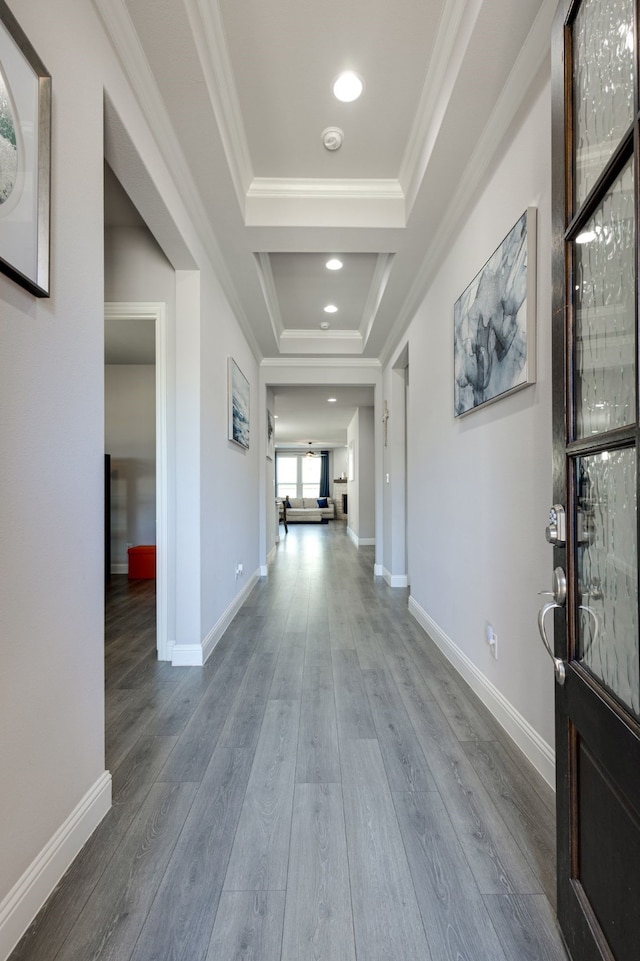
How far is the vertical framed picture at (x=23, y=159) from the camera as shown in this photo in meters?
0.93

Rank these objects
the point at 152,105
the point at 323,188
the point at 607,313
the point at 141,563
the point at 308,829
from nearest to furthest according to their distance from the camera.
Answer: the point at 607,313, the point at 308,829, the point at 152,105, the point at 323,188, the point at 141,563

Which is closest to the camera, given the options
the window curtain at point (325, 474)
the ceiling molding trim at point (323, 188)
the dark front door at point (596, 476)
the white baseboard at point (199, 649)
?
the dark front door at point (596, 476)

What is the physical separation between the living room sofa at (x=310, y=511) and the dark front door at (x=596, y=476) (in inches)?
437

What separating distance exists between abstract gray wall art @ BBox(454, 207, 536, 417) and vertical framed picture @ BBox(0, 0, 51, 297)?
1.54m

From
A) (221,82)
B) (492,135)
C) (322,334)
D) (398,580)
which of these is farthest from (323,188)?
(398,580)

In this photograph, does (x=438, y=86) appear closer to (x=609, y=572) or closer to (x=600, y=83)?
(x=600, y=83)

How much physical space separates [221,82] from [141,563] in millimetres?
4350

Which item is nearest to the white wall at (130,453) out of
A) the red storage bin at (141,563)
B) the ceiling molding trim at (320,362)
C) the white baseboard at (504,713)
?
the red storage bin at (141,563)

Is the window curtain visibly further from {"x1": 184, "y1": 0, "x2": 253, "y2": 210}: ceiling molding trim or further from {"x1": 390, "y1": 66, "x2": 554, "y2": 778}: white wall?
{"x1": 184, "y1": 0, "x2": 253, "y2": 210}: ceiling molding trim

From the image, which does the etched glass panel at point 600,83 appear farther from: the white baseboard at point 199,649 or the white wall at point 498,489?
the white baseboard at point 199,649

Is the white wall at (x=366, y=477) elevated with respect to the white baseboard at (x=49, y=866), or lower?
elevated

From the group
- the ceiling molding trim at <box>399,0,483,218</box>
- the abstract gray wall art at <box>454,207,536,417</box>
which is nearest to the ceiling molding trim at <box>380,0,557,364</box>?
the ceiling molding trim at <box>399,0,483,218</box>

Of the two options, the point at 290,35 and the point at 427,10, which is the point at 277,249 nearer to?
the point at 290,35

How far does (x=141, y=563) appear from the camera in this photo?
483cm
